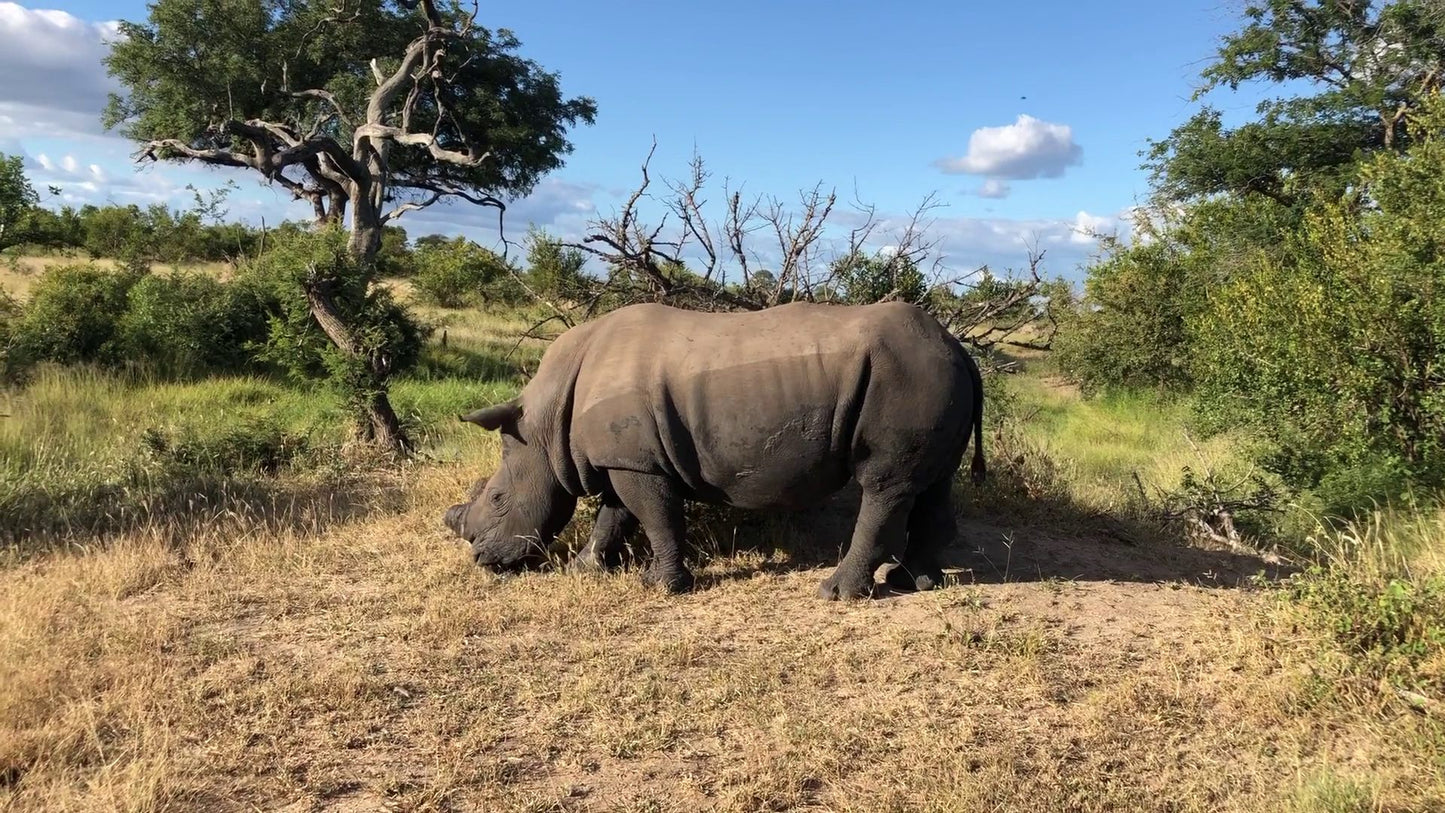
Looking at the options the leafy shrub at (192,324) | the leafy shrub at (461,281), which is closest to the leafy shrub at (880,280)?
the leafy shrub at (192,324)

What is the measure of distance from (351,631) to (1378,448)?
9.00m

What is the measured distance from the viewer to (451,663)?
4715 millimetres

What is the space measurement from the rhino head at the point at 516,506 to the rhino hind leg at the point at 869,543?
76.4 inches

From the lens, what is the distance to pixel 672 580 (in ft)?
19.3

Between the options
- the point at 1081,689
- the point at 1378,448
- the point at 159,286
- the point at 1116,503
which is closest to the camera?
the point at 1081,689

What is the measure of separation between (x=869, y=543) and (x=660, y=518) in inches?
53.5

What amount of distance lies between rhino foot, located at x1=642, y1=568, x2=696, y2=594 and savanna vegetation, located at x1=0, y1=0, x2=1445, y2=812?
0.52 ft

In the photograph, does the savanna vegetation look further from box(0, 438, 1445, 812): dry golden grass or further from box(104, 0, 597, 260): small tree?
box(104, 0, 597, 260): small tree

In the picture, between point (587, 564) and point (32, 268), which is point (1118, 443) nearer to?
point (587, 564)

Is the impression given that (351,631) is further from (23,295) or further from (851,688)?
(23,295)

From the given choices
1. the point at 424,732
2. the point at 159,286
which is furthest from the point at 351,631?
the point at 159,286

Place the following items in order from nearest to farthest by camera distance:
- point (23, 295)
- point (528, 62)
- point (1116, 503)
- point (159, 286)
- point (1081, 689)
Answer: point (1081, 689) < point (1116, 503) < point (159, 286) < point (23, 295) < point (528, 62)

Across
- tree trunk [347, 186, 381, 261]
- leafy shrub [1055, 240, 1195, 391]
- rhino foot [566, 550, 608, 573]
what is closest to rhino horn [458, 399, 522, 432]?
rhino foot [566, 550, 608, 573]

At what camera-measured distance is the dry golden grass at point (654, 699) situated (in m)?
3.50
